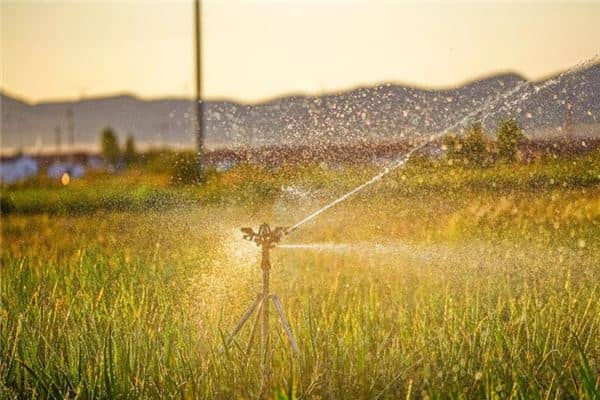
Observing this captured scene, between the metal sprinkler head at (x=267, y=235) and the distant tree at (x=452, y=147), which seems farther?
the distant tree at (x=452, y=147)

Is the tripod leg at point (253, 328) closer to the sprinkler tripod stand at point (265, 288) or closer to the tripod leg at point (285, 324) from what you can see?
the sprinkler tripod stand at point (265, 288)

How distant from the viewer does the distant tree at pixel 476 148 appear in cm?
991

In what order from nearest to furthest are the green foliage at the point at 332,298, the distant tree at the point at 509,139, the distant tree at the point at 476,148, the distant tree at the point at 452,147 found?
1. the green foliage at the point at 332,298
2. the distant tree at the point at 509,139
3. the distant tree at the point at 476,148
4. the distant tree at the point at 452,147

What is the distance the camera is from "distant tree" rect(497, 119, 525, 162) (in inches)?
359

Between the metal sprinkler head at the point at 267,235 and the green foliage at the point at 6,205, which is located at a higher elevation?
the metal sprinkler head at the point at 267,235

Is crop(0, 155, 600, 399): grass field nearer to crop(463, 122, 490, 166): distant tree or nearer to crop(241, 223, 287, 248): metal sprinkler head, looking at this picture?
crop(463, 122, 490, 166): distant tree

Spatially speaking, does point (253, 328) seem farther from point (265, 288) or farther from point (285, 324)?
point (285, 324)

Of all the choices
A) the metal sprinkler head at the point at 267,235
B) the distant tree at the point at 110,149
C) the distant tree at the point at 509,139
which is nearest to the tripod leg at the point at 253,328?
the metal sprinkler head at the point at 267,235

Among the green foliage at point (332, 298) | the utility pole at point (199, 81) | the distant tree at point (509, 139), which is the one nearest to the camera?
the green foliage at point (332, 298)

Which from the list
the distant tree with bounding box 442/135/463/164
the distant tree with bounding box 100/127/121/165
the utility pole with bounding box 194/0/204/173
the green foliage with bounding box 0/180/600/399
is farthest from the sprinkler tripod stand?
the utility pole with bounding box 194/0/204/173

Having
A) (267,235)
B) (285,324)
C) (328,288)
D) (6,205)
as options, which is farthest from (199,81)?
(285,324)

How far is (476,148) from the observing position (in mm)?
10094

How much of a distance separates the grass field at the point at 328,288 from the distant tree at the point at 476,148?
0.12m

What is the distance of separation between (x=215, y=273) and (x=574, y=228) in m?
3.43
